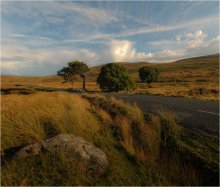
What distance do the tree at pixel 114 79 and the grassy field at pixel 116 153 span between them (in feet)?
105

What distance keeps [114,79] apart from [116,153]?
34519mm

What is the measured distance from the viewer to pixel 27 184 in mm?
3801

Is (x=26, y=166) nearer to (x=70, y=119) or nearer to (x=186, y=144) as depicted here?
(x=70, y=119)

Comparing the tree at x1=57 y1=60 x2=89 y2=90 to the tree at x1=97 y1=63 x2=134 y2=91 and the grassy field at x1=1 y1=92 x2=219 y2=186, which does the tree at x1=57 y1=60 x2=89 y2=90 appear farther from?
the grassy field at x1=1 y1=92 x2=219 y2=186

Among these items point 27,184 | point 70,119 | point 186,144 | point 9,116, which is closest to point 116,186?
point 27,184

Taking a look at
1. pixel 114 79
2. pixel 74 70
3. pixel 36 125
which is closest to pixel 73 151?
pixel 36 125

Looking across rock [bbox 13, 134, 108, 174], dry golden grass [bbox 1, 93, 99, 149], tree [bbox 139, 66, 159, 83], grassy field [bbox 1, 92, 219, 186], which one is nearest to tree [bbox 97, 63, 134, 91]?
tree [bbox 139, 66, 159, 83]

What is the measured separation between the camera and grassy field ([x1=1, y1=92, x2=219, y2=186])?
13.3 ft

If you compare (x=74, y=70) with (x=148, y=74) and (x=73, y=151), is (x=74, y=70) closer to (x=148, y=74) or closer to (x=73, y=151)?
(x=148, y=74)

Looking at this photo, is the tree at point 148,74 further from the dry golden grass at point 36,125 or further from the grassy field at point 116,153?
the dry golden grass at point 36,125

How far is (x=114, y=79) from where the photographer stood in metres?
39.5

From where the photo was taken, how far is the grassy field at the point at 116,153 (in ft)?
13.3

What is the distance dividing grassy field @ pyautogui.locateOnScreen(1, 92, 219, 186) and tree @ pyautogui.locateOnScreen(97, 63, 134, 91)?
105 feet

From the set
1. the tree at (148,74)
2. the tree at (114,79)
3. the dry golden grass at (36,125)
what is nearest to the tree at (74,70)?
the tree at (114,79)
